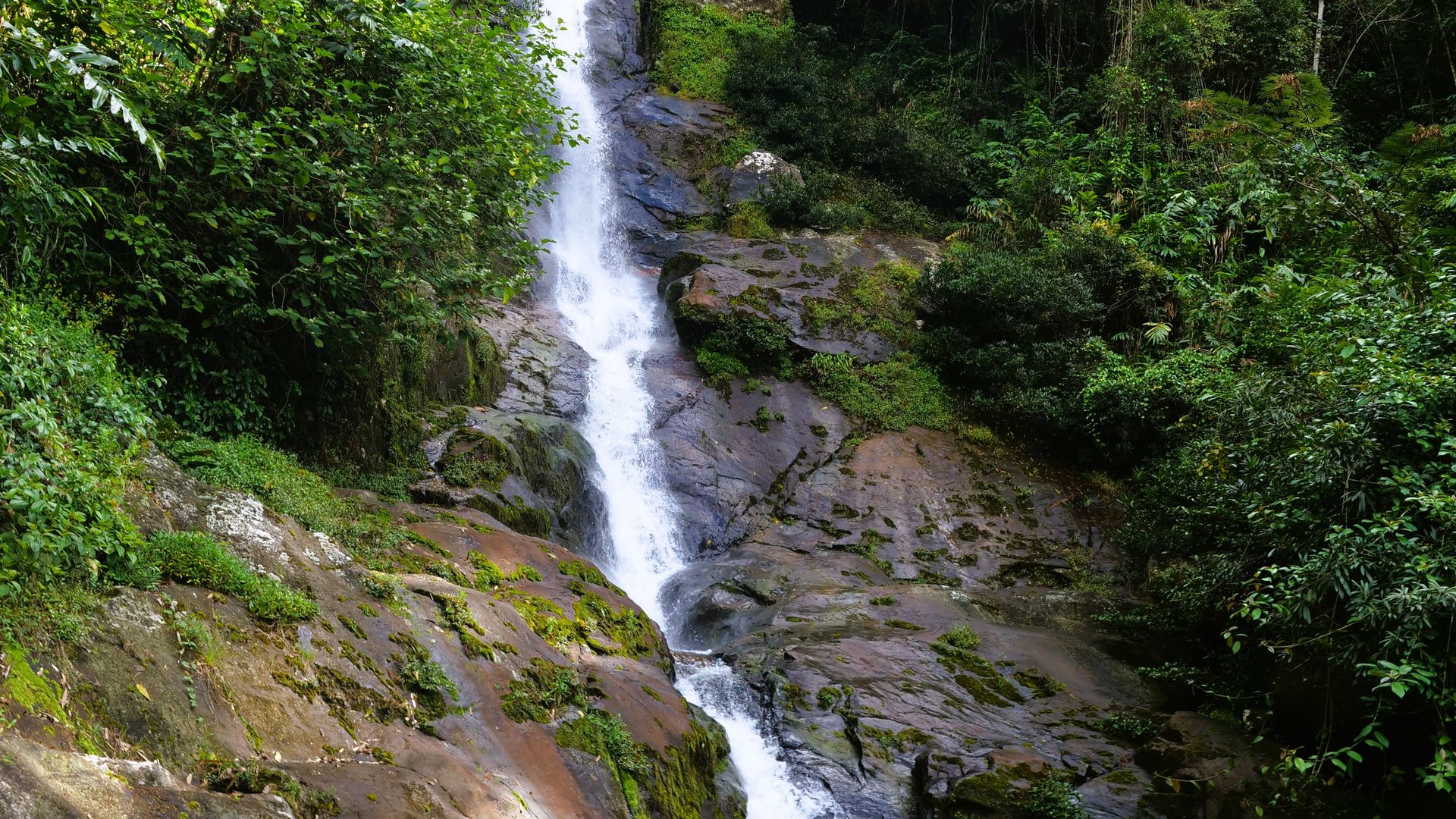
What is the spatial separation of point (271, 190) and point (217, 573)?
426 centimetres

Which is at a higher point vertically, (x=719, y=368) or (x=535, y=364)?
(x=535, y=364)

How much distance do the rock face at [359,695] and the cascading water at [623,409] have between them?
2.84 feet

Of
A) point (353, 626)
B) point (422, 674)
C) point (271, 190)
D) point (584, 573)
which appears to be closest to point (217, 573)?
point (353, 626)

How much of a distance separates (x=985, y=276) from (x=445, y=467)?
38.2 feet

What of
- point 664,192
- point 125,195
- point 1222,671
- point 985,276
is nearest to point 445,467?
point 125,195

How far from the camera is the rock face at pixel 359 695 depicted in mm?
3797

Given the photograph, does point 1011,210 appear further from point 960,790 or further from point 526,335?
point 960,790

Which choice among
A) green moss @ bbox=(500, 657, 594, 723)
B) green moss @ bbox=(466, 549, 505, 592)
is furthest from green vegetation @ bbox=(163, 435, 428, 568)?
green moss @ bbox=(500, 657, 594, 723)

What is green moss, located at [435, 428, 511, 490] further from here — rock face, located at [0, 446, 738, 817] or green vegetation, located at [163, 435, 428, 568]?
green vegetation, located at [163, 435, 428, 568]

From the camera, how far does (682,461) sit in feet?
52.1

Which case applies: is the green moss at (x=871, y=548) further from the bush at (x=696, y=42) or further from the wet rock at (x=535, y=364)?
the bush at (x=696, y=42)

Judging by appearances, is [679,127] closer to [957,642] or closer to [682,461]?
[682,461]

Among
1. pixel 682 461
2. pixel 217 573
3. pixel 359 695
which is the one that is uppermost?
pixel 217 573

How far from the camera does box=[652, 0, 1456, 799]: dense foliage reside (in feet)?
21.5
